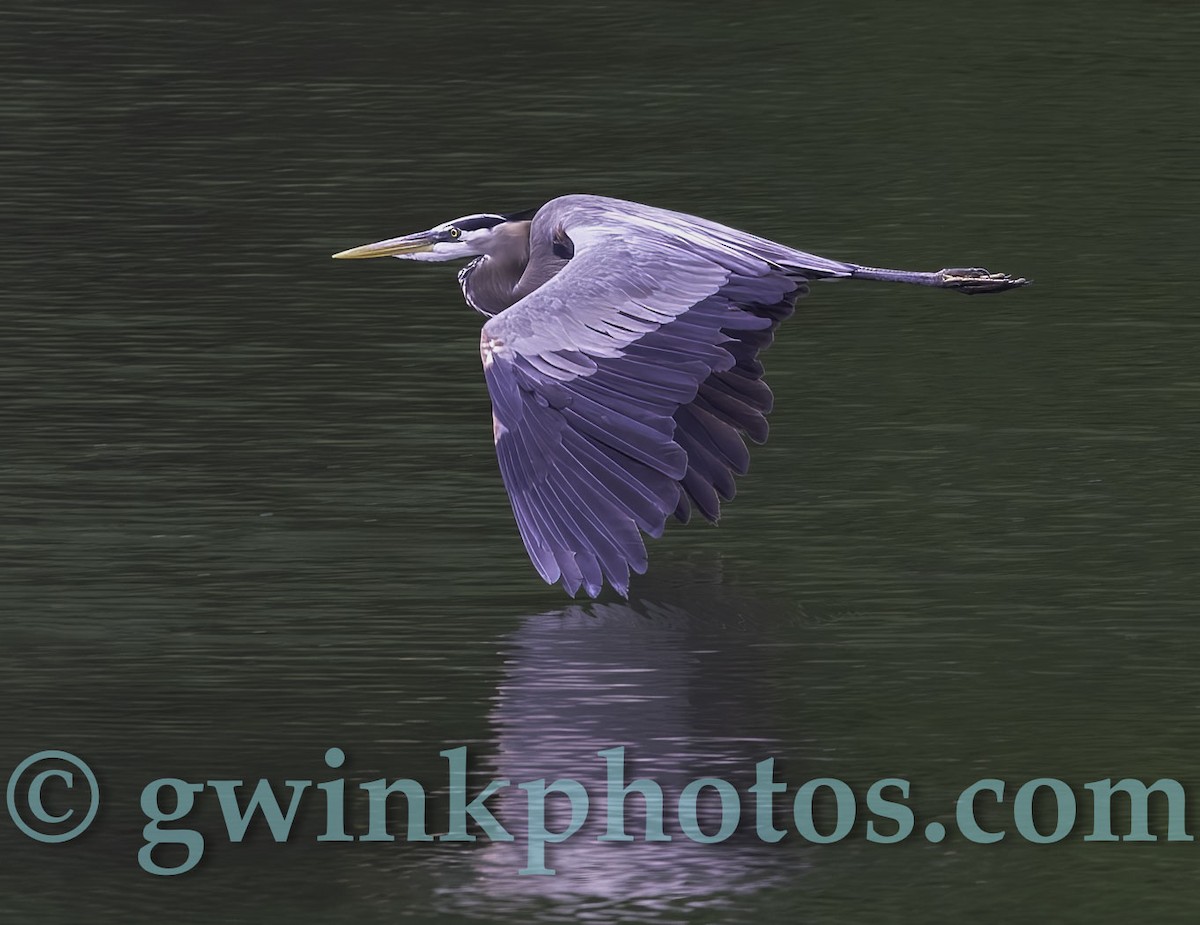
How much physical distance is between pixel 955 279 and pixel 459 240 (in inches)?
73.9

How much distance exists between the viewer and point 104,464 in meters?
9.65

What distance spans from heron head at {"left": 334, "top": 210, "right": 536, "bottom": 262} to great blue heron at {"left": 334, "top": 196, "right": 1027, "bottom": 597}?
0.34m

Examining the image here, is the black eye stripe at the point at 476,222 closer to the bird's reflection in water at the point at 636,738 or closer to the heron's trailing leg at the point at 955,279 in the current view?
the heron's trailing leg at the point at 955,279

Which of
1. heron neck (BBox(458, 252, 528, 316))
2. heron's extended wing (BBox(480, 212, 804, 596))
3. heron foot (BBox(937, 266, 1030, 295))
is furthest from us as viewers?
heron neck (BBox(458, 252, 528, 316))

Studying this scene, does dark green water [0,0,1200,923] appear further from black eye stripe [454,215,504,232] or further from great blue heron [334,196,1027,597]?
black eye stripe [454,215,504,232]

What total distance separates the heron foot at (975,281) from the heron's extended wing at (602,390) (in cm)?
120

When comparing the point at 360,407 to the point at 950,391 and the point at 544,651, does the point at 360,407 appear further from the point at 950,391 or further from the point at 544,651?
the point at 544,651

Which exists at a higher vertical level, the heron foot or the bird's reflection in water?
the heron foot

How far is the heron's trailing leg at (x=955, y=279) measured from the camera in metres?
9.55

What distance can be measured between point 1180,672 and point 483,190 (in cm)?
720

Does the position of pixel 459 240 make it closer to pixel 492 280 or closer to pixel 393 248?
pixel 492 280

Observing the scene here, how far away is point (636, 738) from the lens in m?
7.03

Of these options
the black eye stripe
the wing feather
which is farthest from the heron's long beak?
the wing feather

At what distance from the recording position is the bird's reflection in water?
613 cm
